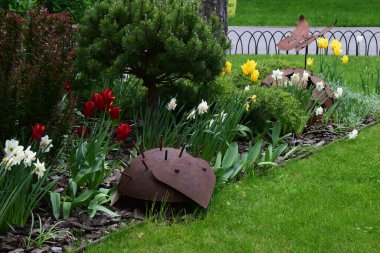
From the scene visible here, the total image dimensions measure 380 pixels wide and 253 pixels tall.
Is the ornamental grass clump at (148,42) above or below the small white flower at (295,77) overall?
above

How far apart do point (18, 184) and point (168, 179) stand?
38.7 inches

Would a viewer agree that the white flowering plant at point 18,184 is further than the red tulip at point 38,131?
No

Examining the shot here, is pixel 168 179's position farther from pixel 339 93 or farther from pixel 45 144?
pixel 339 93

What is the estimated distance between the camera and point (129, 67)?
20.1ft

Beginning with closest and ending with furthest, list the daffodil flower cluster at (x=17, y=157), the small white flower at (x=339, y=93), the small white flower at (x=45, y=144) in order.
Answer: the daffodil flower cluster at (x=17, y=157) < the small white flower at (x=45, y=144) < the small white flower at (x=339, y=93)

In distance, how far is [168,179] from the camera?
4516 mm

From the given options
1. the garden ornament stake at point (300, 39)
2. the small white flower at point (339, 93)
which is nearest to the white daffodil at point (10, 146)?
the small white flower at point (339, 93)

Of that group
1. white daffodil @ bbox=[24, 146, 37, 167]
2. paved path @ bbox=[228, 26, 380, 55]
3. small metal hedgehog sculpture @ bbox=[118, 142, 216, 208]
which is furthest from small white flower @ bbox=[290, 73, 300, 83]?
paved path @ bbox=[228, 26, 380, 55]

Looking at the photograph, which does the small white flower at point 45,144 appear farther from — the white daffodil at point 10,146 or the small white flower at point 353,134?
the small white flower at point 353,134

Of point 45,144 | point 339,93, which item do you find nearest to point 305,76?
point 339,93

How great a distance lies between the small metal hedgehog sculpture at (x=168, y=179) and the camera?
Answer: 14.7 ft

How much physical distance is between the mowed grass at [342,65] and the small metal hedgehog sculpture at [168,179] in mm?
3066

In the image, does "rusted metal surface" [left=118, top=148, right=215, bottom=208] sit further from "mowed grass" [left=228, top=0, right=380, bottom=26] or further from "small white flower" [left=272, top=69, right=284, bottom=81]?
"mowed grass" [left=228, top=0, right=380, bottom=26]

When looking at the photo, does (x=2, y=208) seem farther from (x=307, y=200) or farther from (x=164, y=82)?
(x=164, y=82)
